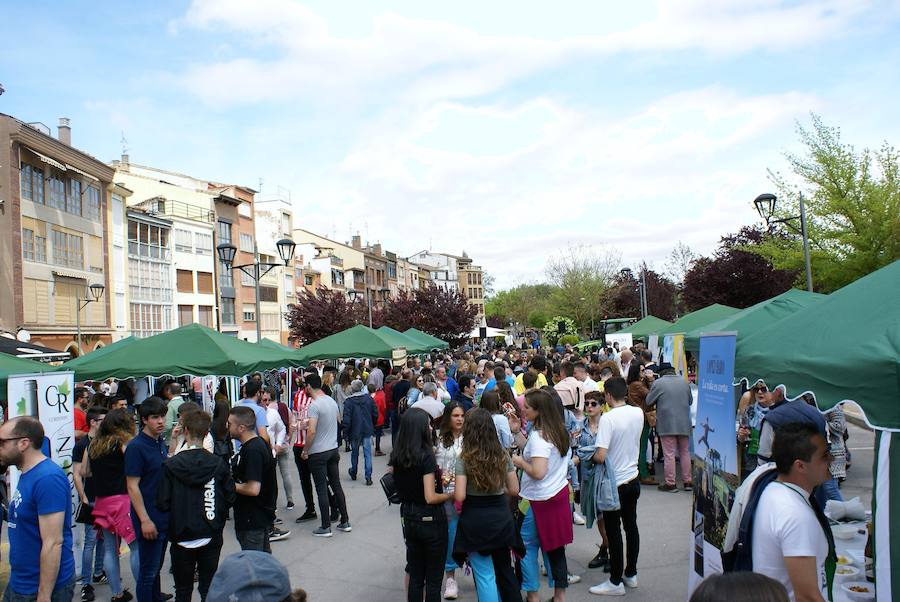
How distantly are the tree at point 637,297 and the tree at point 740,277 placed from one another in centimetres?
1645

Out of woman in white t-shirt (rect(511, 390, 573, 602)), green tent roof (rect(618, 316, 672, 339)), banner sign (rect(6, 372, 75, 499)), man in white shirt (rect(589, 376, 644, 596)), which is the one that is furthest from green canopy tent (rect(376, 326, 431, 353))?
woman in white t-shirt (rect(511, 390, 573, 602))

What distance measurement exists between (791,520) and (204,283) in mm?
48746

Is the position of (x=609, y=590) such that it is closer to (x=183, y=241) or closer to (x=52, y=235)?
(x=52, y=235)

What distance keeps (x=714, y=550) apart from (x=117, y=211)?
134ft

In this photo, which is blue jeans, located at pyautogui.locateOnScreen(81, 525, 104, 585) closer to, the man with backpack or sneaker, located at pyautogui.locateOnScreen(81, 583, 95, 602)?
sneaker, located at pyautogui.locateOnScreen(81, 583, 95, 602)

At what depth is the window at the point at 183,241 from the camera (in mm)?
45156

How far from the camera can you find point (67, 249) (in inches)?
1320

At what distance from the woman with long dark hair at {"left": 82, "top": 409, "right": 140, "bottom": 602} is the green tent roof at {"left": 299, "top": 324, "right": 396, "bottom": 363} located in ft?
35.6

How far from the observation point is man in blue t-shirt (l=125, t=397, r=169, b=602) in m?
5.26

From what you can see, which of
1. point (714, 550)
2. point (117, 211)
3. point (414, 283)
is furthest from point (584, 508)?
point (414, 283)

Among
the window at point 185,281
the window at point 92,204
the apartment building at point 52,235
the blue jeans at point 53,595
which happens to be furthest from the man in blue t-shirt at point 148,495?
the window at point 185,281

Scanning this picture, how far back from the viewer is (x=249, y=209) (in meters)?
54.7

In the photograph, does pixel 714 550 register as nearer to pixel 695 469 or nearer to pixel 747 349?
pixel 695 469

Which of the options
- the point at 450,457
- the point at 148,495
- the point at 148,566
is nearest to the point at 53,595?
the point at 148,566
